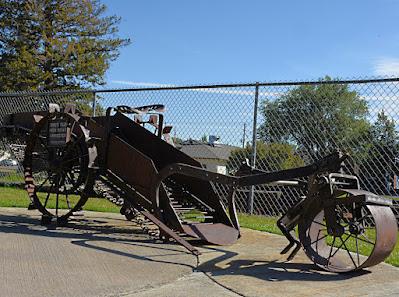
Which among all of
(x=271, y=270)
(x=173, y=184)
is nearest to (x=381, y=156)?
(x=173, y=184)

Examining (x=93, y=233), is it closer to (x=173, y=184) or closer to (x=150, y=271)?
(x=173, y=184)

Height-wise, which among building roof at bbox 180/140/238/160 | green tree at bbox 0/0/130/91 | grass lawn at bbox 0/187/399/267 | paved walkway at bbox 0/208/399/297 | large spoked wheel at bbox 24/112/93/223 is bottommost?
paved walkway at bbox 0/208/399/297

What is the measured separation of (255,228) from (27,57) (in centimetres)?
1756

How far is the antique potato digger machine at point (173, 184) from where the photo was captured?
582 centimetres

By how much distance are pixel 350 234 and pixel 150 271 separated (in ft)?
6.93

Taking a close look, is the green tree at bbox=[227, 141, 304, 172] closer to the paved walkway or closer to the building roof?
the building roof

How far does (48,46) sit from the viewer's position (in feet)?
79.9

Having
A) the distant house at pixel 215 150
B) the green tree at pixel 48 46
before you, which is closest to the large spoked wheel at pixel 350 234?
the distant house at pixel 215 150

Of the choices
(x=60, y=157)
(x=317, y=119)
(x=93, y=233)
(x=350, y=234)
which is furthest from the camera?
(x=317, y=119)

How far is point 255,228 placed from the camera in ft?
28.9

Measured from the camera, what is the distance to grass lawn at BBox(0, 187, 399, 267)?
7.41 meters

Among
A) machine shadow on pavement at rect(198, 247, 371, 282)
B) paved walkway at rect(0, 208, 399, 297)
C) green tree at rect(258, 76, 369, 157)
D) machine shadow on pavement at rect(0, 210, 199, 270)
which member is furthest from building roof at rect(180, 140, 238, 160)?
machine shadow on pavement at rect(198, 247, 371, 282)

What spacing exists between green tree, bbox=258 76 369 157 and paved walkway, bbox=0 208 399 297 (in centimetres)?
248

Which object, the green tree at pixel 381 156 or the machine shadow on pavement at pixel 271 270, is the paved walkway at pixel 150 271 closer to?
the machine shadow on pavement at pixel 271 270
